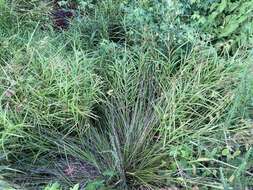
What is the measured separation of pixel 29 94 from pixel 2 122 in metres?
0.24

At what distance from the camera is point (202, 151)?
2.34 meters

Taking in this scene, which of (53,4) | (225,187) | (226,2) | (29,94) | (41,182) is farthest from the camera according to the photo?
(53,4)

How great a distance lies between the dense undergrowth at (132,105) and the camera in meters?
2.27

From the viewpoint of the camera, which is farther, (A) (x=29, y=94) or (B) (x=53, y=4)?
(B) (x=53, y=4)

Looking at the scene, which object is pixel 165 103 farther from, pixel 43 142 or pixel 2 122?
pixel 2 122

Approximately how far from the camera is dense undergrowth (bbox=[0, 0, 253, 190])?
227 centimetres

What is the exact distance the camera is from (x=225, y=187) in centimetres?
201

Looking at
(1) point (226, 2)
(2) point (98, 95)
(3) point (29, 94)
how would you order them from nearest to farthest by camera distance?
(3) point (29, 94), (2) point (98, 95), (1) point (226, 2)

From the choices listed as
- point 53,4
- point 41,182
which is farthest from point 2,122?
point 53,4

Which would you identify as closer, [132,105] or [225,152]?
[225,152]

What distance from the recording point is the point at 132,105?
2.57 m

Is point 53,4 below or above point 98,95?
above

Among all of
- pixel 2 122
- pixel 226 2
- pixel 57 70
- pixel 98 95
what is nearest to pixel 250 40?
pixel 226 2

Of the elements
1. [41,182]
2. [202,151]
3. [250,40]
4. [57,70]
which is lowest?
[41,182]
